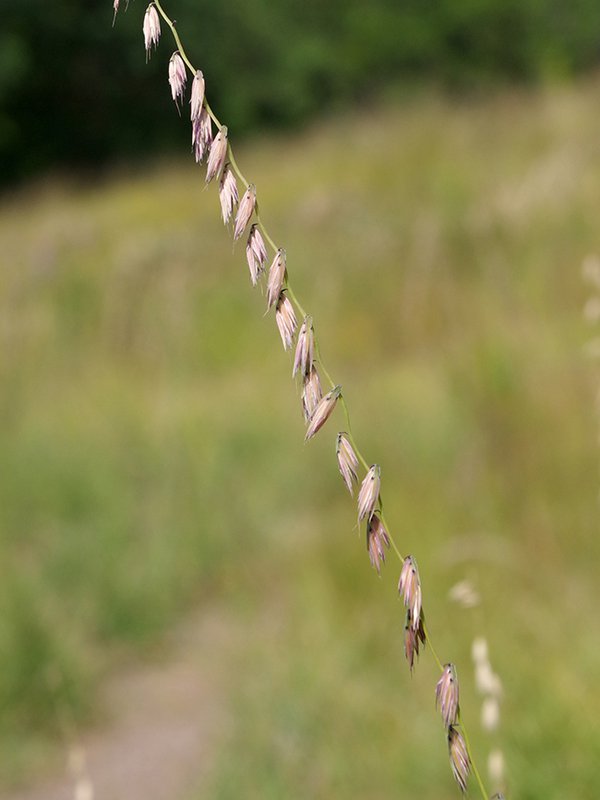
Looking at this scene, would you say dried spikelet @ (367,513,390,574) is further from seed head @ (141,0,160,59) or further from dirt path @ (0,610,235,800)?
dirt path @ (0,610,235,800)

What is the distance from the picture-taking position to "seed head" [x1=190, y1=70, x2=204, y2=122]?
94cm

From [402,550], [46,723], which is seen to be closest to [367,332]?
[402,550]

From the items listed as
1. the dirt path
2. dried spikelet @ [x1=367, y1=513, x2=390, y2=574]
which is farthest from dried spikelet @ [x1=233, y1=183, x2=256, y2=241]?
the dirt path

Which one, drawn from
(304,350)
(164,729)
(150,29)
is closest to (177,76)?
(150,29)

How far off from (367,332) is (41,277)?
3.52m

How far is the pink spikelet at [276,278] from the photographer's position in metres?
0.93

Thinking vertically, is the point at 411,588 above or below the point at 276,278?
below

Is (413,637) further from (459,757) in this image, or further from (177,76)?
(177,76)

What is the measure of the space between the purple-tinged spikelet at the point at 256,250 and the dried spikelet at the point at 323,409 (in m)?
0.11

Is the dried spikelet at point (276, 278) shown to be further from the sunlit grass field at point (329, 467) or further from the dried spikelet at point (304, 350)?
the sunlit grass field at point (329, 467)

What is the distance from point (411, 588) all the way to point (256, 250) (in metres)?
0.28

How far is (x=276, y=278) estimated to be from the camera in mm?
942

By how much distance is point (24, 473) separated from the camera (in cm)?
663

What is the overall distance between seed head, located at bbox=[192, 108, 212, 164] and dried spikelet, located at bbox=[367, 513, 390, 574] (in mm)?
313
